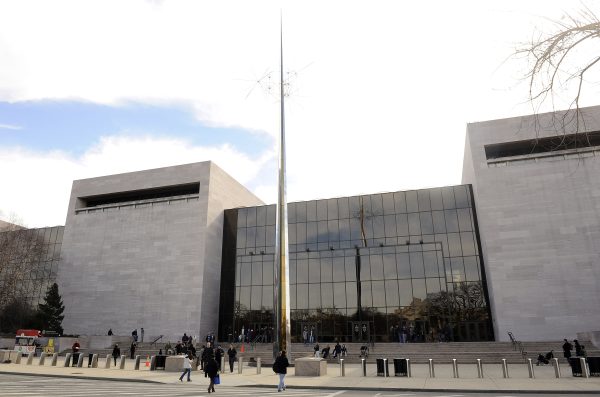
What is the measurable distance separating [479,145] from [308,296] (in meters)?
23.5

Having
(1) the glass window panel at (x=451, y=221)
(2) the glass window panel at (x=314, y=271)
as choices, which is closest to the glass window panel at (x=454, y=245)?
(1) the glass window panel at (x=451, y=221)

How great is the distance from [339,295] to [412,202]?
1271cm

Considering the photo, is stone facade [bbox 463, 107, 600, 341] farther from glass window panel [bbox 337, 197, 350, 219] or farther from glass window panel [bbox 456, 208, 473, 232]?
glass window panel [bbox 337, 197, 350, 219]

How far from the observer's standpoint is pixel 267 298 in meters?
45.5

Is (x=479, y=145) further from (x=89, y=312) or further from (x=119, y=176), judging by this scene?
(x=89, y=312)

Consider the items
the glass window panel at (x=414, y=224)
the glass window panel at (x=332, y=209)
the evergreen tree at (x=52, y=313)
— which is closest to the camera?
the glass window panel at (x=414, y=224)

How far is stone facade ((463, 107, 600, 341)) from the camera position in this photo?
34.2 m

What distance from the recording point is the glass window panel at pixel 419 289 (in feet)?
132

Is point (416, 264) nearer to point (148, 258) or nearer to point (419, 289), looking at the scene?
point (419, 289)

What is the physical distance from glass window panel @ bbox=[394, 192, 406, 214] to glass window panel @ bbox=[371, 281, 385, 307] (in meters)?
8.23

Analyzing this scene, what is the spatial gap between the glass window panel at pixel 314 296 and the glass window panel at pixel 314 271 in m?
0.64

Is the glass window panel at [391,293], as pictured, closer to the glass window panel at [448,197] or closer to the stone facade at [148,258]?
the glass window panel at [448,197]

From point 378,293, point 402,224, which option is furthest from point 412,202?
point 378,293

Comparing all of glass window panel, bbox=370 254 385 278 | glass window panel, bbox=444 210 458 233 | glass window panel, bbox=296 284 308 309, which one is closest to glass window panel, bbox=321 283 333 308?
glass window panel, bbox=296 284 308 309
